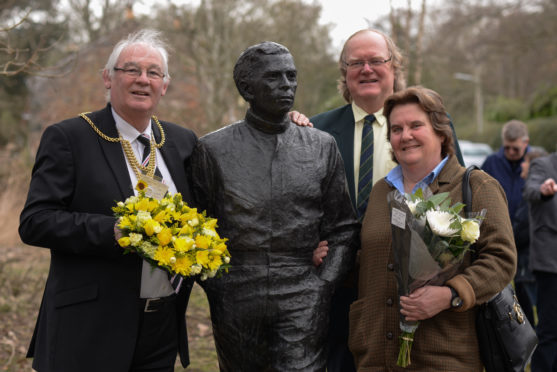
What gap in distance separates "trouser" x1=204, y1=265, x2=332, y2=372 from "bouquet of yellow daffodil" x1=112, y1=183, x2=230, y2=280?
382mm

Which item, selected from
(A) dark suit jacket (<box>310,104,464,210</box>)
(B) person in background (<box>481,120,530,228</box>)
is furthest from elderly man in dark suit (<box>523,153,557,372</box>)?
(A) dark suit jacket (<box>310,104,464,210</box>)

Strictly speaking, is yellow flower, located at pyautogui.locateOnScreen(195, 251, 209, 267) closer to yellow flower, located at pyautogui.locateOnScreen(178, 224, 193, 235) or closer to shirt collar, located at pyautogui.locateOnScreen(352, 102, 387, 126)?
yellow flower, located at pyautogui.locateOnScreen(178, 224, 193, 235)

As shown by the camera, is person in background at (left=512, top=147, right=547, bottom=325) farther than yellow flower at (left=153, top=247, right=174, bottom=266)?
Yes

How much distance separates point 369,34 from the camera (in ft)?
12.0

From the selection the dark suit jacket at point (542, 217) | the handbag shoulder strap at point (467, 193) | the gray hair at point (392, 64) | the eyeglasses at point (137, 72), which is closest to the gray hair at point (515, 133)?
the dark suit jacket at point (542, 217)

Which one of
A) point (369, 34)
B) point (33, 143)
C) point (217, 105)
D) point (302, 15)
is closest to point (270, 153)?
point (369, 34)

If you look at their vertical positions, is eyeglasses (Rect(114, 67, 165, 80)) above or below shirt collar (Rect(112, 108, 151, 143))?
above

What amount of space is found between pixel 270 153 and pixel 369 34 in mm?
1175

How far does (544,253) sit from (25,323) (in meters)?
5.37

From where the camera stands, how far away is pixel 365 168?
3.62 m

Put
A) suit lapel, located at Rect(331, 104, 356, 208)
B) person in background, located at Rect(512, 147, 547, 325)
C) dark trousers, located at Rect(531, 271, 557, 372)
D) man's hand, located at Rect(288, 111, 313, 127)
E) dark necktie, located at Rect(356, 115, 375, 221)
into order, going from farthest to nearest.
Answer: person in background, located at Rect(512, 147, 547, 325)
dark trousers, located at Rect(531, 271, 557, 372)
suit lapel, located at Rect(331, 104, 356, 208)
dark necktie, located at Rect(356, 115, 375, 221)
man's hand, located at Rect(288, 111, 313, 127)

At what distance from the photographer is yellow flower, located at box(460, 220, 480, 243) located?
2348mm

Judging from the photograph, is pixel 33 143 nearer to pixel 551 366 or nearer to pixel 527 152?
pixel 527 152

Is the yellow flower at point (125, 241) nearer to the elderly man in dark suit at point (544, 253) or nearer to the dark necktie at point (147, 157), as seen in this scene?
the dark necktie at point (147, 157)
